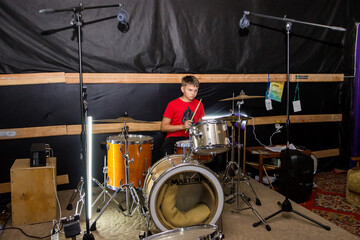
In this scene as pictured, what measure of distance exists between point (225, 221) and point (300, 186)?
113 centimetres

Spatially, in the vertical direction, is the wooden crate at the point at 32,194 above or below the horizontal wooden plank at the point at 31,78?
below

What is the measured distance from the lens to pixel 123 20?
3.54 metres

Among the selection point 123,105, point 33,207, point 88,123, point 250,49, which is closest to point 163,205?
point 88,123

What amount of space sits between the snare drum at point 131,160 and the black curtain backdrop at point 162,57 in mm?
841

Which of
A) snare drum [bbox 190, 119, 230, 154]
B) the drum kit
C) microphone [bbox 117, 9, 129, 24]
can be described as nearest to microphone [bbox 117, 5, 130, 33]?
microphone [bbox 117, 9, 129, 24]

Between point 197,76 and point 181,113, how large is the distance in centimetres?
74

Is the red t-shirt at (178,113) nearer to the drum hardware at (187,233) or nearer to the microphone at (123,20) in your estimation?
the microphone at (123,20)

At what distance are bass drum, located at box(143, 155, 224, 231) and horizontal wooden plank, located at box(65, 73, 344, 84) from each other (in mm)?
1510

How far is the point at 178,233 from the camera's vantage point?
1376mm

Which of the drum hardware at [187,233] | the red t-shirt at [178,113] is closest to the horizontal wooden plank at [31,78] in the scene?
the red t-shirt at [178,113]

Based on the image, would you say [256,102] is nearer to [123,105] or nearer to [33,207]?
[123,105]

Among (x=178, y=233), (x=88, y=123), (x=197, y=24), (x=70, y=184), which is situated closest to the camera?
(x=178, y=233)

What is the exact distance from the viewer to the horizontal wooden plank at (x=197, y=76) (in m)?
3.59

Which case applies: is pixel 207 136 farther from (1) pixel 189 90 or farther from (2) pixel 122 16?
(2) pixel 122 16
